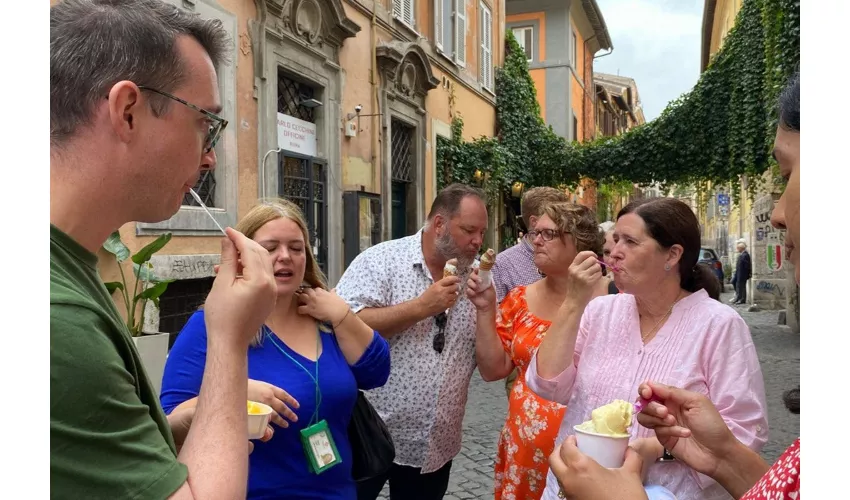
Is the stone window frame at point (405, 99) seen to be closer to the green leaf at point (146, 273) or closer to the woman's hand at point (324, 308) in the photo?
the green leaf at point (146, 273)

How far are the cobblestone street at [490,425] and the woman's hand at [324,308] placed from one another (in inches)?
92.6

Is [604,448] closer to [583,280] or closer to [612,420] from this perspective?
[612,420]

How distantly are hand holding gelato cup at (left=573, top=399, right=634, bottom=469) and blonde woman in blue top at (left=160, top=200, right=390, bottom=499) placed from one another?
0.84 meters

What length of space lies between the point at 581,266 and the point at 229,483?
1648 millimetres

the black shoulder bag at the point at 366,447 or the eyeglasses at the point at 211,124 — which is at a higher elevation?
the eyeglasses at the point at 211,124

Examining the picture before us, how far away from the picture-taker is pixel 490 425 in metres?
5.94

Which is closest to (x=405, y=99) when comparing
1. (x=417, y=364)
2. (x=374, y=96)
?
(x=374, y=96)

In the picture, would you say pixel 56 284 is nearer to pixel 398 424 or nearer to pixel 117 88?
pixel 117 88

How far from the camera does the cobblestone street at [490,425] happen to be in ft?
14.8

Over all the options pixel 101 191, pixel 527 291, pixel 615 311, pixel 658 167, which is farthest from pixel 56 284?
pixel 658 167

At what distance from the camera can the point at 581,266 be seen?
2416 mm

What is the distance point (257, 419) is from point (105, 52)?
935mm

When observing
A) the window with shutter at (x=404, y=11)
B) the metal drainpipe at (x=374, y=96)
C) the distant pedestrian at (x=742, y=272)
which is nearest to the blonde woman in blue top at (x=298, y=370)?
the metal drainpipe at (x=374, y=96)

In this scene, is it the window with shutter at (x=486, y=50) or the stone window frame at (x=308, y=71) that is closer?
the stone window frame at (x=308, y=71)
